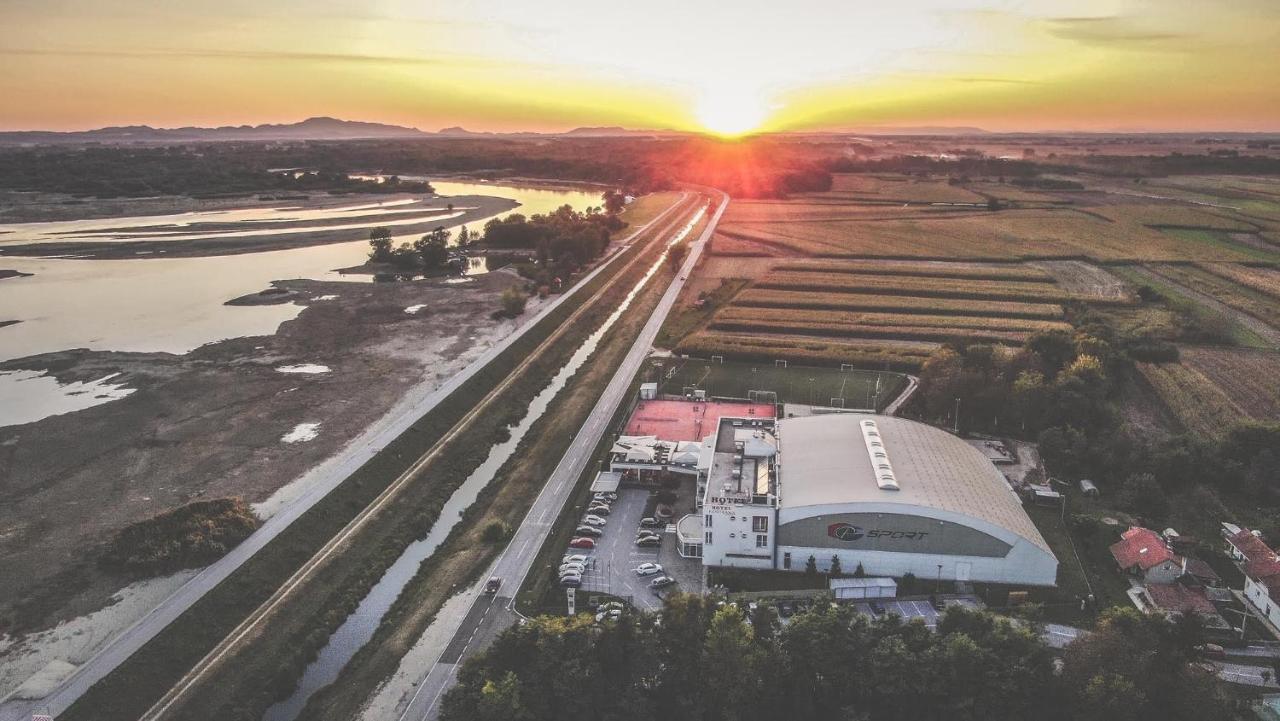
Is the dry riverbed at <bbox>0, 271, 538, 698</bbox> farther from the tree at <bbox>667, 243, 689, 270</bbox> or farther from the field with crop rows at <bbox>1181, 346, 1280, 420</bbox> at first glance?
the field with crop rows at <bbox>1181, 346, 1280, 420</bbox>

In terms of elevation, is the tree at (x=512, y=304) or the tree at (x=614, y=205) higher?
the tree at (x=614, y=205)

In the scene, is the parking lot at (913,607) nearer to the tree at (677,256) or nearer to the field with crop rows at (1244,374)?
the field with crop rows at (1244,374)

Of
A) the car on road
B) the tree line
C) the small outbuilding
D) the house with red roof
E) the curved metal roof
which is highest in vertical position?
the curved metal roof

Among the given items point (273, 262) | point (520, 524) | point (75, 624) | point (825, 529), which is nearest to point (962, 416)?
point (825, 529)

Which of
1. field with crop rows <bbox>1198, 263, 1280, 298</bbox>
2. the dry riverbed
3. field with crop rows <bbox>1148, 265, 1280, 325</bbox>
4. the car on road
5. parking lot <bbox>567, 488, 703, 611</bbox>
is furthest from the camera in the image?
field with crop rows <bbox>1198, 263, 1280, 298</bbox>

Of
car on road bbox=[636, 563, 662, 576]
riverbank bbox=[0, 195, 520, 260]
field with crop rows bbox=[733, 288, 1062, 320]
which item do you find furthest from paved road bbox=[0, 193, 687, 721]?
riverbank bbox=[0, 195, 520, 260]

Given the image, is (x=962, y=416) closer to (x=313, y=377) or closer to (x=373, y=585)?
(x=373, y=585)

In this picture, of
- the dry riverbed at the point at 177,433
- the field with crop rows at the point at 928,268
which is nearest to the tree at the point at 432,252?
the dry riverbed at the point at 177,433
